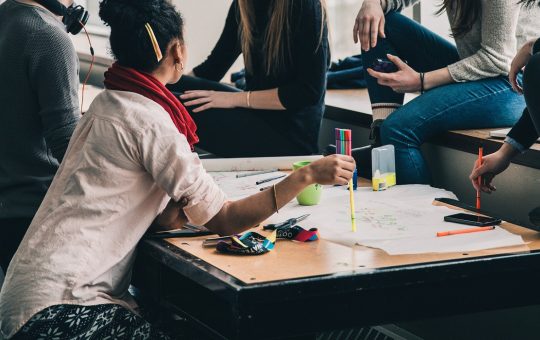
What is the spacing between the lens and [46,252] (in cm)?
147

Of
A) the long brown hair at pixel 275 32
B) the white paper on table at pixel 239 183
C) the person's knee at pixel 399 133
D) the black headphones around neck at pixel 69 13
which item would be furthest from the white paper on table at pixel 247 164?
the black headphones around neck at pixel 69 13

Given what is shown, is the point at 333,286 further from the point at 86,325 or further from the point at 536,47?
the point at 536,47

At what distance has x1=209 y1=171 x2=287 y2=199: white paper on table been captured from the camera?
193 centimetres

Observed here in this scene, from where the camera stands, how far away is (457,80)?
2199 mm

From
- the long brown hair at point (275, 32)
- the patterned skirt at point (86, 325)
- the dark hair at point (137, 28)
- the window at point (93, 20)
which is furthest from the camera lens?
the window at point (93, 20)

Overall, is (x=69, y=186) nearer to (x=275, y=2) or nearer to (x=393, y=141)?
(x=393, y=141)

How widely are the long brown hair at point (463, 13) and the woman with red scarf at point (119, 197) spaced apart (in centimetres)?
82

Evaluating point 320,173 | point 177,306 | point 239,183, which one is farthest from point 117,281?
point 239,183

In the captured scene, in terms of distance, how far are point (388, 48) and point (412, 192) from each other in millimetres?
573

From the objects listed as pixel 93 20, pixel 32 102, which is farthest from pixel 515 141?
pixel 93 20

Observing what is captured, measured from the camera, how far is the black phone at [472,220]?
1604 mm

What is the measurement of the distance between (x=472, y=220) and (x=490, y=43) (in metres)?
0.69

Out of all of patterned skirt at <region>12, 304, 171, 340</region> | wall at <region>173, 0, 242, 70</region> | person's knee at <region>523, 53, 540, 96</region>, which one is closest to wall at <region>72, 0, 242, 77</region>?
wall at <region>173, 0, 242, 70</region>

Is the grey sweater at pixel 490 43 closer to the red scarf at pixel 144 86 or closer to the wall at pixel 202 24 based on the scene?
the red scarf at pixel 144 86
